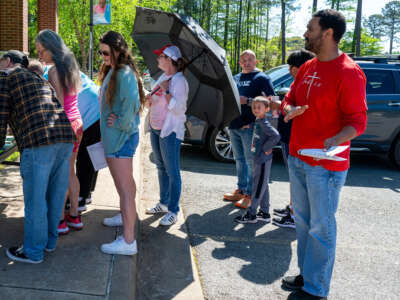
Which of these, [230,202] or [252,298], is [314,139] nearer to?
[252,298]

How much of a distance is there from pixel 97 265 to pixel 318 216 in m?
1.78

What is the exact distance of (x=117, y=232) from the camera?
14.0ft

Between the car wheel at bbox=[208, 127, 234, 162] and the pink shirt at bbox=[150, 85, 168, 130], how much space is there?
3.56m

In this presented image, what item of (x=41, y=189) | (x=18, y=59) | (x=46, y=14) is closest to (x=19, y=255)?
(x=41, y=189)

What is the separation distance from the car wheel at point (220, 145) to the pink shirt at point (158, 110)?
356cm

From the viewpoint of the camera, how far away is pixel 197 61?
4859 mm

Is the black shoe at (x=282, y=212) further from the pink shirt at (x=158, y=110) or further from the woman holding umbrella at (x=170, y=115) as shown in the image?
the pink shirt at (x=158, y=110)

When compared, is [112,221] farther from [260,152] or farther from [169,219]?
[260,152]

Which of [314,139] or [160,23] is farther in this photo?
[160,23]

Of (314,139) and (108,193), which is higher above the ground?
(314,139)

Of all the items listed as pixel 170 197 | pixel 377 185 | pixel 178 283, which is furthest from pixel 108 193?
pixel 377 185

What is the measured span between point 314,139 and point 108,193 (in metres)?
3.17

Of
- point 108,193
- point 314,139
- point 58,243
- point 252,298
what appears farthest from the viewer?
point 108,193

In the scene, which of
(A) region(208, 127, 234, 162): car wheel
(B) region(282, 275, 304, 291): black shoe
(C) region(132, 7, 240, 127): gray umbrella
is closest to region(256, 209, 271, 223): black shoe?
(C) region(132, 7, 240, 127): gray umbrella
